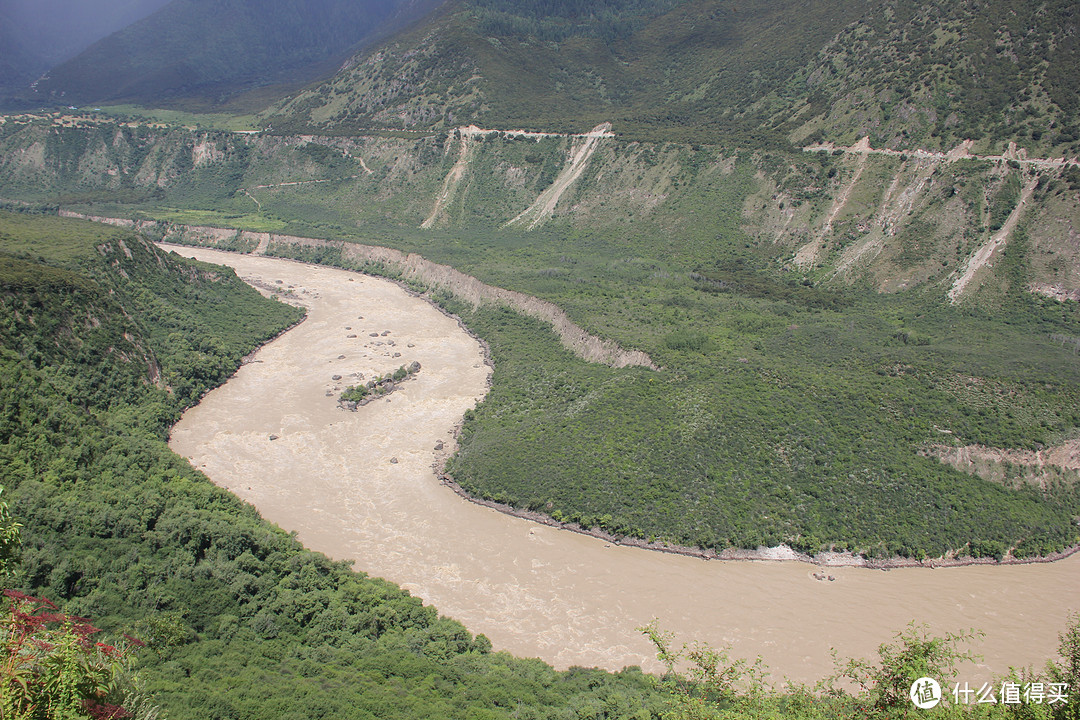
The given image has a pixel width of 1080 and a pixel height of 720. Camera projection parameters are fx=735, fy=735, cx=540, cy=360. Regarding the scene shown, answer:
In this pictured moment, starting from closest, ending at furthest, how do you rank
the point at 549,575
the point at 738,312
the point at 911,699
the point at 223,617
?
the point at 911,699, the point at 223,617, the point at 549,575, the point at 738,312

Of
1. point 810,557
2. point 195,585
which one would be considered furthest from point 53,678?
point 810,557

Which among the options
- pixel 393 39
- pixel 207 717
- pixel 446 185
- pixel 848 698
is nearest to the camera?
pixel 207 717

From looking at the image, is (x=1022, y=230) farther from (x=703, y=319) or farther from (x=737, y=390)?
(x=737, y=390)

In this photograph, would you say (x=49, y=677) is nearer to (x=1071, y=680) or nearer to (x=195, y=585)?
(x=195, y=585)

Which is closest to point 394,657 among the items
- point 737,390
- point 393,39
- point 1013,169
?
point 737,390

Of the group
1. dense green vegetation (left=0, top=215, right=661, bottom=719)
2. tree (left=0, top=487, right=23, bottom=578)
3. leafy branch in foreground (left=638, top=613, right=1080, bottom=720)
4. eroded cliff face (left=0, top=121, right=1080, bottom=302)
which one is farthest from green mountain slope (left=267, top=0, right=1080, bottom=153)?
tree (left=0, top=487, right=23, bottom=578)

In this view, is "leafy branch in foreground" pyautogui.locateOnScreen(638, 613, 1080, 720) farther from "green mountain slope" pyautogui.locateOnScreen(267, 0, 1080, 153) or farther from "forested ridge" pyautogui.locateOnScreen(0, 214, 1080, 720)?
"green mountain slope" pyautogui.locateOnScreen(267, 0, 1080, 153)
